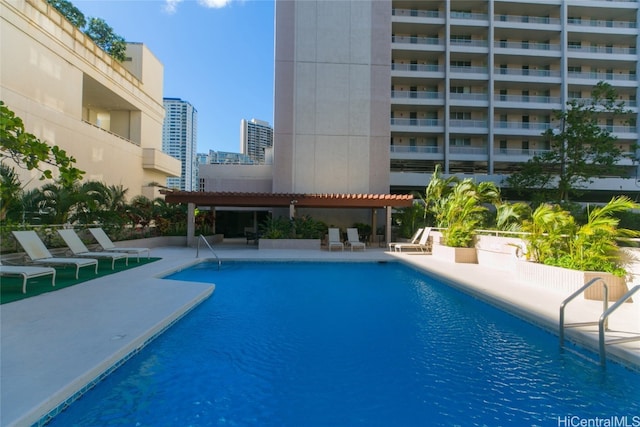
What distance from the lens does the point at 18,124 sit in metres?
3.75

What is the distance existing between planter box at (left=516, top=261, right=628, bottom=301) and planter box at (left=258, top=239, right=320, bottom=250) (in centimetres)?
969

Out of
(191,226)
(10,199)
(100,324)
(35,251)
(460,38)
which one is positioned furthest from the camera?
(460,38)

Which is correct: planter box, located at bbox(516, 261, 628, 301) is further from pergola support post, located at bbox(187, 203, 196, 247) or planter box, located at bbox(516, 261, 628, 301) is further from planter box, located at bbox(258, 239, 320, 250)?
pergola support post, located at bbox(187, 203, 196, 247)

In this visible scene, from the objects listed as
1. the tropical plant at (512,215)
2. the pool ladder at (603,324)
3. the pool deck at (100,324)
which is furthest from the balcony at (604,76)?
the pool ladder at (603,324)

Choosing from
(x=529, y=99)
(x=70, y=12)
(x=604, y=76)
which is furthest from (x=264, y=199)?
(x=604, y=76)

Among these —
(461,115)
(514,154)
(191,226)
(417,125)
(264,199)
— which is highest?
(461,115)

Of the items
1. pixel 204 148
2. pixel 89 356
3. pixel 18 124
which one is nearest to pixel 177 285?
pixel 89 356

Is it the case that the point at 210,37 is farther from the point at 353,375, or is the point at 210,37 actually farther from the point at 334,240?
the point at 353,375

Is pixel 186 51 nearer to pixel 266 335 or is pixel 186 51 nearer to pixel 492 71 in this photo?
pixel 266 335

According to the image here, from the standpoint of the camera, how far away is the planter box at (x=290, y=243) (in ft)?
56.6

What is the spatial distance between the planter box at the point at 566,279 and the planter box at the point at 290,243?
9.69 metres

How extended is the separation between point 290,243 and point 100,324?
12.4 meters

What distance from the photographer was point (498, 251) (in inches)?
466

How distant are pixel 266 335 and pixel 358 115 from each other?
18.9m
